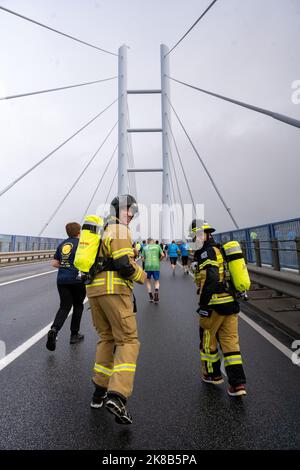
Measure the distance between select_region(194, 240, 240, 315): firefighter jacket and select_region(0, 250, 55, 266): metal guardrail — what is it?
1705cm

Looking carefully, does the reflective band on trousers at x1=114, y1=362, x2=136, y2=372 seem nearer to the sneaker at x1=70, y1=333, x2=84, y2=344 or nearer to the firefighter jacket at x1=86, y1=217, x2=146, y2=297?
the firefighter jacket at x1=86, y1=217, x2=146, y2=297

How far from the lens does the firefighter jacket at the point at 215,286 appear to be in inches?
111

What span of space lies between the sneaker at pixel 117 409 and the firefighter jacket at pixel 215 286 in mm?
1201

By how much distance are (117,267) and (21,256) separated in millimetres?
20255

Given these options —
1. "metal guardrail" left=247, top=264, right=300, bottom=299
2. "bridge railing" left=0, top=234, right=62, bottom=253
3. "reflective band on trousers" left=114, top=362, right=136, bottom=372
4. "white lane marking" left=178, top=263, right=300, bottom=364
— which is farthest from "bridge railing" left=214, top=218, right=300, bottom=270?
"bridge railing" left=0, top=234, right=62, bottom=253

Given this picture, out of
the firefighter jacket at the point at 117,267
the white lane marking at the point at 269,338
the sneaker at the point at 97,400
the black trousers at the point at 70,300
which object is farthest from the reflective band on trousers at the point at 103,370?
the black trousers at the point at 70,300

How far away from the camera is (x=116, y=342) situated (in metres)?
2.37

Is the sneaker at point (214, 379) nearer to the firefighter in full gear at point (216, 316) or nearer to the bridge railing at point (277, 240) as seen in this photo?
the firefighter in full gear at point (216, 316)

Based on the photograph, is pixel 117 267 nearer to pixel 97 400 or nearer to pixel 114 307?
pixel 114 307

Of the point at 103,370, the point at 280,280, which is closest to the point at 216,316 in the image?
the point at 103,370

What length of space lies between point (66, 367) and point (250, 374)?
2.08 m

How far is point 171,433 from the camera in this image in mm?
2074
